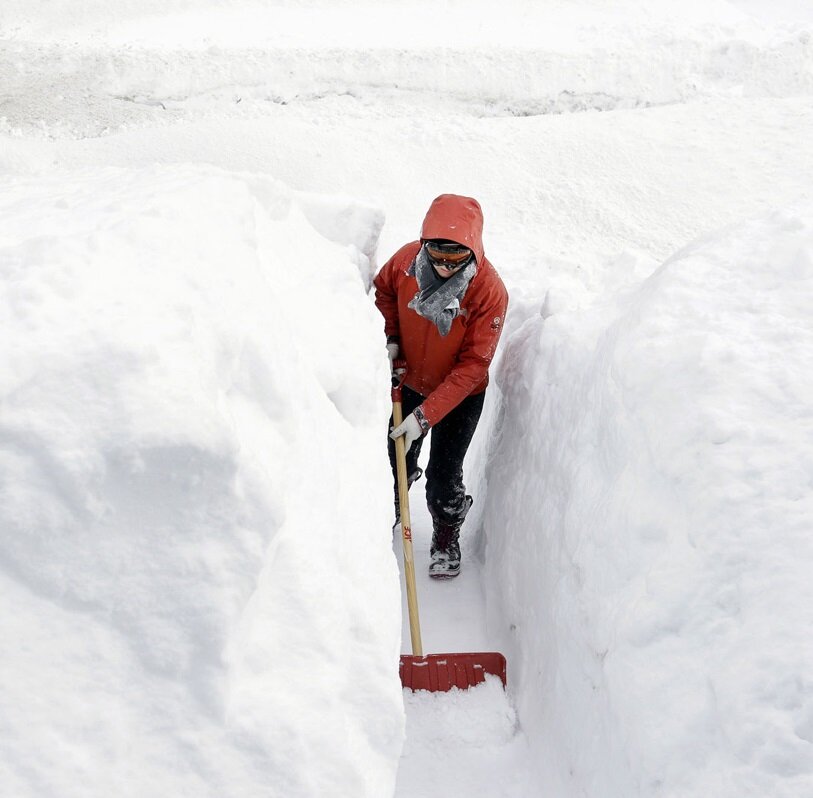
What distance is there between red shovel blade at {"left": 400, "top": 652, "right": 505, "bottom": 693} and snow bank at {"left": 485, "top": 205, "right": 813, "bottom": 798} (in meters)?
0.15

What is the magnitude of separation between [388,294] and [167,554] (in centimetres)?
233

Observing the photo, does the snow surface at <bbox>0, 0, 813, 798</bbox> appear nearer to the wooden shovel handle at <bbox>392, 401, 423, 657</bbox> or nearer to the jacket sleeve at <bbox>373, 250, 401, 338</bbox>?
the jacket sleeve at <bbox>373, 250, 401, 338</bbox>

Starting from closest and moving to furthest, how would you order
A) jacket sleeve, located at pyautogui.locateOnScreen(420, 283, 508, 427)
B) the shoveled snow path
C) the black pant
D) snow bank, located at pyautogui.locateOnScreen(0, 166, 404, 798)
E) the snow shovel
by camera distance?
snow bank, located at pyautogui.locateOnScreen(0, 166, 404, 798) < the shoveled snow path < the snow shovel < jacket sleeve, located at pyautogui.locateOnScreen(420, 283, 508, 427) < the black pant

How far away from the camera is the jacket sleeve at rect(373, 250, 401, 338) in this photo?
3.57 m

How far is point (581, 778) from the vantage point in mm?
2350

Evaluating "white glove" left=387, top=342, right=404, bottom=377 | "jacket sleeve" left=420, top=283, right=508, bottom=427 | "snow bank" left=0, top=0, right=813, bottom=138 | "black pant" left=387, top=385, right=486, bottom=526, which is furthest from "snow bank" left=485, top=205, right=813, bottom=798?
"snow bank" left=0, top=0, right=813, bottom=138

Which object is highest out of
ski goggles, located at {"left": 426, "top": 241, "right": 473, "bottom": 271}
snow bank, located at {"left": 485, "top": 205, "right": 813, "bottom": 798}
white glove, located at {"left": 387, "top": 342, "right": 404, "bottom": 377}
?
ski goggles, located at {"left": 426, "top": 241, "right": 473, "bottom": 271}

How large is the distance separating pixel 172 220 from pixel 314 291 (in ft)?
2.16

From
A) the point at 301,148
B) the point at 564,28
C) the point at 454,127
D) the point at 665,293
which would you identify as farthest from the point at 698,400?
the point at 564,28

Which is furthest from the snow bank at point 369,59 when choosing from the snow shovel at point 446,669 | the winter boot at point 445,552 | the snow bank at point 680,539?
the snow shovel at point 446,669

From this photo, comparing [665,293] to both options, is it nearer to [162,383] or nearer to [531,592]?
[531,592]

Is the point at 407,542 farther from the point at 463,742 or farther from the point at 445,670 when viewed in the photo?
the point at 463,742

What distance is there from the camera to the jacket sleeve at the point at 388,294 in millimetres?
3574

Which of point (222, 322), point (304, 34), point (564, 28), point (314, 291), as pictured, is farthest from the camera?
point (564, 28)
